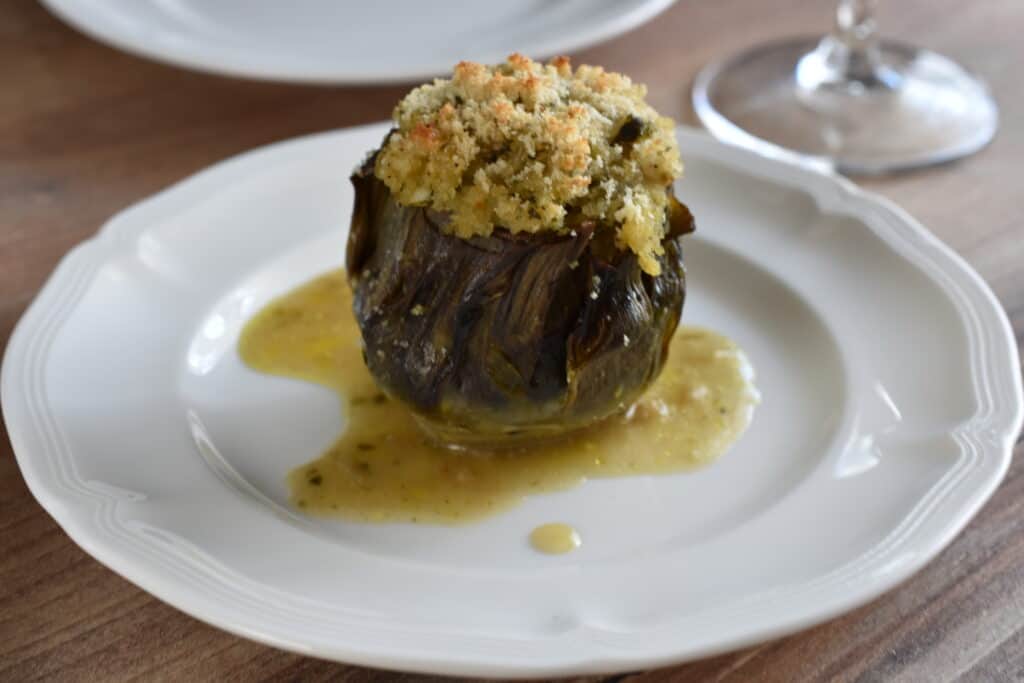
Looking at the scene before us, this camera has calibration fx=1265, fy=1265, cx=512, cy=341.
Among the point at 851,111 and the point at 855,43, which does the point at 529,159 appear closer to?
the point at 851,111

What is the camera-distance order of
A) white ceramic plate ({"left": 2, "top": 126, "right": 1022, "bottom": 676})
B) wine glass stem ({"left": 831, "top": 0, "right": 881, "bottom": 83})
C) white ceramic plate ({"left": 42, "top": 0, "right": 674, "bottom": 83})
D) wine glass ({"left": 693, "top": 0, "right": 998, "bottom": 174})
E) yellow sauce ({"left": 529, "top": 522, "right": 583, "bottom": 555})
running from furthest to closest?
wine glass stem ({"left": 831, "top": 0, "right": 881, "bottom": 83}) < wine glass ({"left": 693, "top": 0, "right": 998, "bottom": 174}) < white ceramic plate ({"left": 42, "top": 0, "right": 674, "bottom": 83}) < yellow sauce ({"left": 529, "top": 522, "right": 583, "bottom": 555}) < white ceramic plate ({"left": 2, "top": 126, "right": 1022, "bottom": 676})

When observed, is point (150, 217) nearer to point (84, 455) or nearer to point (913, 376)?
point (84, 455)

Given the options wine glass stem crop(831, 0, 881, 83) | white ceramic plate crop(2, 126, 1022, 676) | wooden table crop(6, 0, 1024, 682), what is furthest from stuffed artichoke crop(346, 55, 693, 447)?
wine glass stem crop(831, 0, 881, 83)

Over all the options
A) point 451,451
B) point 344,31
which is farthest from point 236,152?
point 451,451

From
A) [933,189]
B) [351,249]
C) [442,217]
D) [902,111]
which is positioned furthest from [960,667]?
[902,111]

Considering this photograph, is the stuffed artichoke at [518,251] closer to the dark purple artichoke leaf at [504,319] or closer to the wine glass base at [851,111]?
the dark purple artichoke leaf at [504,319]

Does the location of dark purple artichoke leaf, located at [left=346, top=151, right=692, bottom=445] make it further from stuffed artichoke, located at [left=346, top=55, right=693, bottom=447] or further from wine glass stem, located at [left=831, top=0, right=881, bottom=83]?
wine glass stem, located at [left=831, top=0, right=881, bottom=83]

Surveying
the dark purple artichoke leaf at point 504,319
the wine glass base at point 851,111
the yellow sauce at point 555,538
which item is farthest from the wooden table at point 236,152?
the dark purple artichoke leaf at point 504,319
